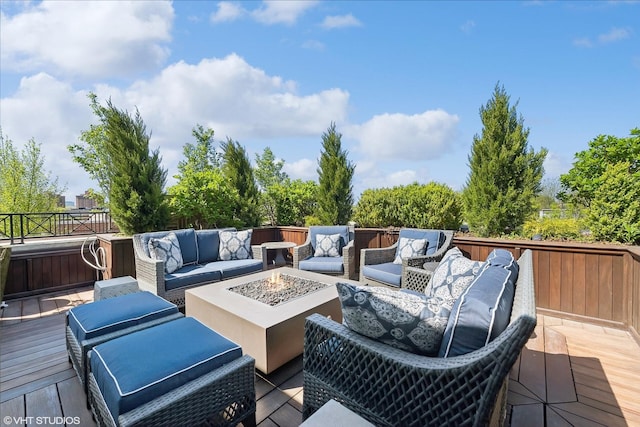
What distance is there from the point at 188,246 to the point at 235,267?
2.72 feet

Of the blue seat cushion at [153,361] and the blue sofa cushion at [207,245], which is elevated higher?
the blue sofa cushion at [207,245]

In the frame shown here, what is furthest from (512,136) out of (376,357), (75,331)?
(75,331)

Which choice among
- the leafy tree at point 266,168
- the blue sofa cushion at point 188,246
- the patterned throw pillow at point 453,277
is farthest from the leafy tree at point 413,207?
the leafy tree at point 266,168

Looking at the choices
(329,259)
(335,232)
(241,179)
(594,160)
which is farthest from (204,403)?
(594,160)

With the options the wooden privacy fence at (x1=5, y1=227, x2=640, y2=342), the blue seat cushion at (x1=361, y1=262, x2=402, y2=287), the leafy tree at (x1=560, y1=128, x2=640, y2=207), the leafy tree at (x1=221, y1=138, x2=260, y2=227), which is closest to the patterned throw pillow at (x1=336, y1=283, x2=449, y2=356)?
the blue seat cushion at (x1=361, y1=262, x2=402, y2=287)

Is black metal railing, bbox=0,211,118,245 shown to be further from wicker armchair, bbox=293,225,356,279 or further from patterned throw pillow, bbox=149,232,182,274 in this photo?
wicker armchair, bbox=293,225,356,279

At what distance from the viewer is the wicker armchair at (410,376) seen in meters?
0.96

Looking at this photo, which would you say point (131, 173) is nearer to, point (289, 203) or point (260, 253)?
point (260, 253)

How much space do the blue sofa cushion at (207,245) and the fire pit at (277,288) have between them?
57.2 inches

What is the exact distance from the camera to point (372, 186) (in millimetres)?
6699

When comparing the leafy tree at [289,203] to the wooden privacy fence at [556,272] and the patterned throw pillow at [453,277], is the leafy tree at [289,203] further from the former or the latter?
the patterned throw pillow at [453,277]

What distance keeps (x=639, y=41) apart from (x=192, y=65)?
860 centimetres

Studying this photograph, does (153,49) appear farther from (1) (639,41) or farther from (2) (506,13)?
(1) (639,41)

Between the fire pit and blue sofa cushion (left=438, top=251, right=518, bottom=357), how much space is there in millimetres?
1691
